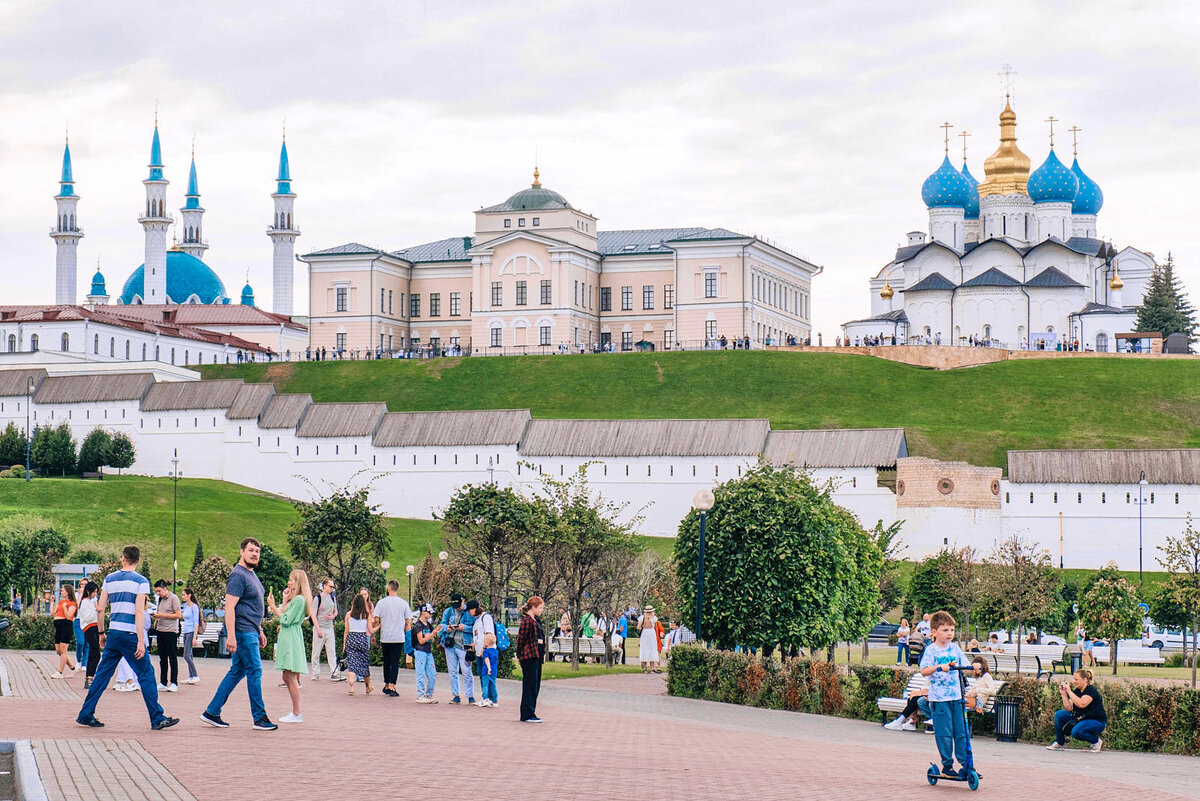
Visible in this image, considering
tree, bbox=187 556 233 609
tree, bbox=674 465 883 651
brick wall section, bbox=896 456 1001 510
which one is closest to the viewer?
tree, bbox=674 465 883 651

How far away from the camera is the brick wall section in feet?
204

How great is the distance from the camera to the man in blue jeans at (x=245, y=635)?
49.2 ft

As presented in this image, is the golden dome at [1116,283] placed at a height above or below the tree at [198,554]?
above

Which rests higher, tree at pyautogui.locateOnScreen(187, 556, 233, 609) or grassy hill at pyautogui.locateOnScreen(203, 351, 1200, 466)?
grassy hill at pyautogui.locateOnScreen(203, 351, 1200, 466)

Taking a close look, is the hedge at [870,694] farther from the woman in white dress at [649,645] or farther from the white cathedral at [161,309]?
the white cathedral at [161,309]

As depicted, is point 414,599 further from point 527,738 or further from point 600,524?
point 527,738

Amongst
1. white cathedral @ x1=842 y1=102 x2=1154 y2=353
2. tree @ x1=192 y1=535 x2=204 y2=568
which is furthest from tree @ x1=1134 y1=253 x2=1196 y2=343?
tree @ x1=192 y1=535 x2=204 y2=568

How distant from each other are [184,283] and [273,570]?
86688 mm

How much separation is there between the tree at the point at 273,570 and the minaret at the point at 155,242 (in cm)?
8265

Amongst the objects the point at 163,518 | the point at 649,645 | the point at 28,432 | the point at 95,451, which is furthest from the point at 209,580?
the point at 28,432

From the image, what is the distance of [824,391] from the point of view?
261 feet

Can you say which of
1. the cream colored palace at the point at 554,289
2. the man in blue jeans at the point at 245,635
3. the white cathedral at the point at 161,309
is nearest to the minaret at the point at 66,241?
the white cathedral at the point at 161,309

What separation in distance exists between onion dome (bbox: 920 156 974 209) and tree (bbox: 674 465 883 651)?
7890cm

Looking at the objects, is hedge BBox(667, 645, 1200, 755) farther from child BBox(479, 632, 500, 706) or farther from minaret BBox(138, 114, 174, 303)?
minaret BBox(138, 114, 174, 303)
